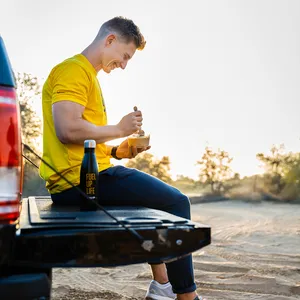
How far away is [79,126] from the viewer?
297 centimetres

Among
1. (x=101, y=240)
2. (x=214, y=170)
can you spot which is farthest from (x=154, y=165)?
(x=101, y=240)

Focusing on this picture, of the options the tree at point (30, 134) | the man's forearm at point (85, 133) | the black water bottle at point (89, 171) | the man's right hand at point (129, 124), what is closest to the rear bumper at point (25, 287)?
the black water bottle at point (89, 171)

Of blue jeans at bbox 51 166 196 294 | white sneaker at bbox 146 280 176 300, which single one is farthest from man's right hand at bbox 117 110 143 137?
white sneaker at bbox 146 280 176 300

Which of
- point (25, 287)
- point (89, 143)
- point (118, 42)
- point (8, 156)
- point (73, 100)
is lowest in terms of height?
point (25, 287)

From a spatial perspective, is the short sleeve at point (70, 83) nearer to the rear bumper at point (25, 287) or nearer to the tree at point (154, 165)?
A: the rear bumper at point (25, 287)

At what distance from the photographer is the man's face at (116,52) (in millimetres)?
3459

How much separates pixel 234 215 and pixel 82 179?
11513 millimetres

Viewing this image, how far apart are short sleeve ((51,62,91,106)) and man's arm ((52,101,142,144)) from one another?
4 centimetres

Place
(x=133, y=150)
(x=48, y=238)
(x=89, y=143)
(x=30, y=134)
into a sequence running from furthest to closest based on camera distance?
1. (x=30, y=134)
2. (x=133, y=150)
3. (x=89, y=143)
4. (x=48, y=238)

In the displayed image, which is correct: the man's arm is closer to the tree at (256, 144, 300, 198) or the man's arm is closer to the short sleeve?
the short sleeve

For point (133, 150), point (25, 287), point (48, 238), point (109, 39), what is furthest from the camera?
point (133, 150)

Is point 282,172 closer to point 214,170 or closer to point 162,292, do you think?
point 214,170

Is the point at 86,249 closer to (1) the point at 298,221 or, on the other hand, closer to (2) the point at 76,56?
(2) the point at 76,56

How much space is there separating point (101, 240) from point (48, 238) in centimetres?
20
